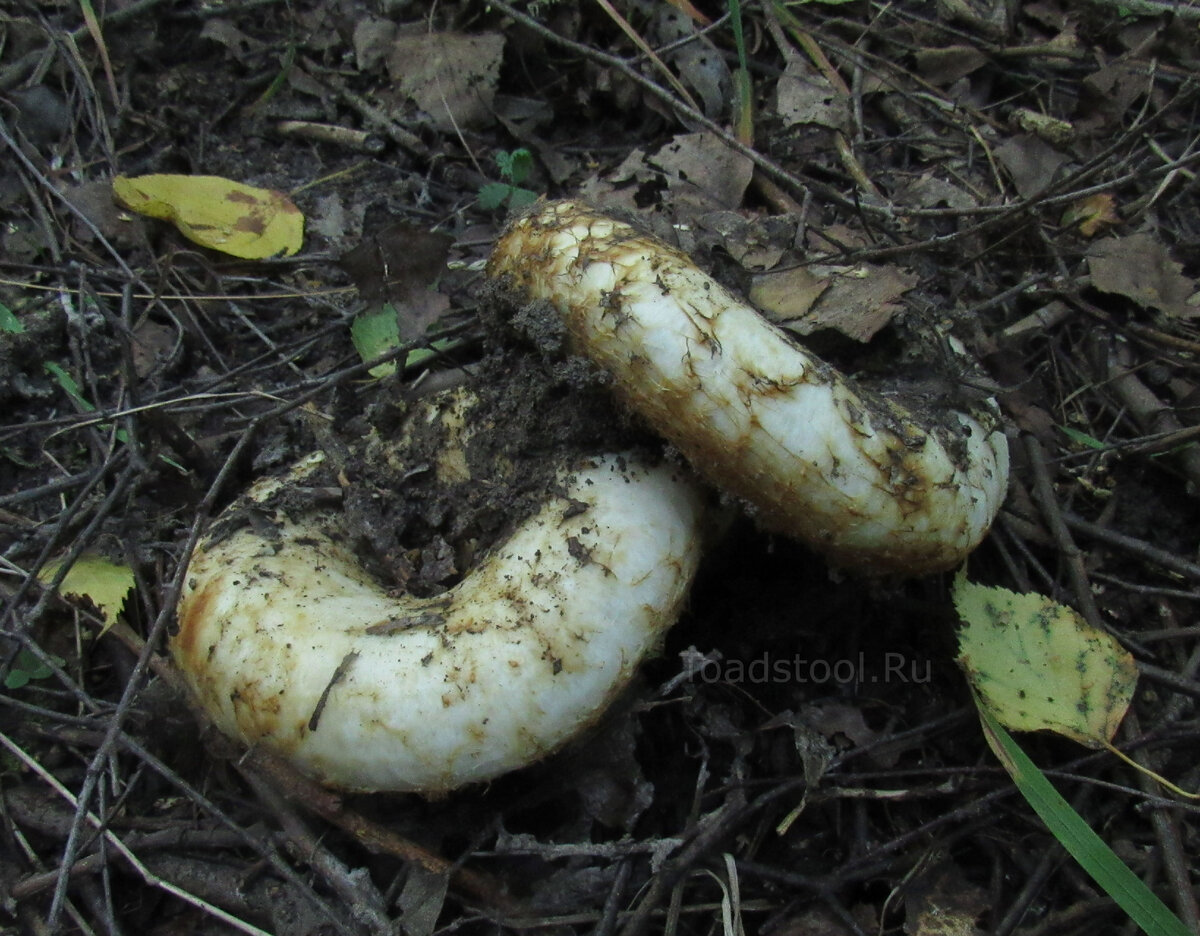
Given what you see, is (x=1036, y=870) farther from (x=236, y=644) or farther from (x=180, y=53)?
(x=180, y=53)

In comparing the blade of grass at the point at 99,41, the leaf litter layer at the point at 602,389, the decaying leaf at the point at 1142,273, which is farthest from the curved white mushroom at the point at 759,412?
the blade of grass at the point at 99,41

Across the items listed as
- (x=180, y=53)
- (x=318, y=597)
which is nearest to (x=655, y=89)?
(x=180, y=53)

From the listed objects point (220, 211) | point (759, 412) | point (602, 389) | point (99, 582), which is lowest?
point (99, 582)

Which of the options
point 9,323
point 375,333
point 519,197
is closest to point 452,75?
point 519,197

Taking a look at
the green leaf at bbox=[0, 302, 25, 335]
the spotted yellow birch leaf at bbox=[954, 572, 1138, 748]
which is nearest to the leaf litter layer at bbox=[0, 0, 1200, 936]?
the green leaf at bbox=[0, 302, 25, 335]

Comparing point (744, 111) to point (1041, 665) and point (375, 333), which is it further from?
point (1041, 665)
